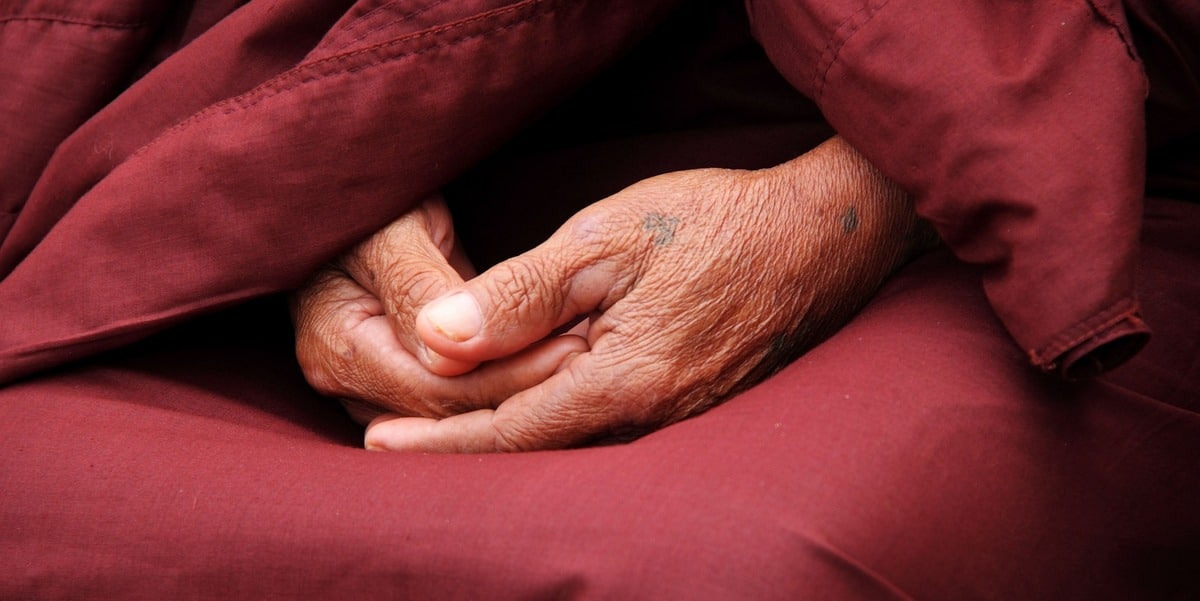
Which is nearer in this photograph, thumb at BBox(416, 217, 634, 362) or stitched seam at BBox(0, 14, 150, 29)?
thumb at BBox(416, 217, 634, 362)

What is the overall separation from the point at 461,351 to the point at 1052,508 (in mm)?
396

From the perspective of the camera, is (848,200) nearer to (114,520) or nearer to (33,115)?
(114,520)

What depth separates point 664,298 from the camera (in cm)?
74

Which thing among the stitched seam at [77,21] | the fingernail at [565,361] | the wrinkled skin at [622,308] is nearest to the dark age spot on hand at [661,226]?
the wrinkled skin at [622,308]

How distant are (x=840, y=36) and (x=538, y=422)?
0.35 m

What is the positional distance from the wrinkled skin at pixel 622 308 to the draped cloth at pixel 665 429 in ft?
0.18

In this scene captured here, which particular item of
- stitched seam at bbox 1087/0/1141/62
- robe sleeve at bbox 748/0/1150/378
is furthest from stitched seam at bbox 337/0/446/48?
stitched seam at bbox 1087/0/1141/62

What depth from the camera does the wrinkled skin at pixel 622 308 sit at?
2.36 feet

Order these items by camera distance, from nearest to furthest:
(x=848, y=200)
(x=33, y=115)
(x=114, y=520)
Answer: (x=114, y=520), (x=848, y=200), (x=33, y=115)

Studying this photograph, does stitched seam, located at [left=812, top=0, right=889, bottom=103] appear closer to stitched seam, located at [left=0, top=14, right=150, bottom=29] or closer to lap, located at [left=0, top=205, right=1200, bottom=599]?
lap, located at [left=0, top=205, right=1200, bottom=599]

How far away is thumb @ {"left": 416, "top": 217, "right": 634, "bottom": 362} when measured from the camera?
697mm

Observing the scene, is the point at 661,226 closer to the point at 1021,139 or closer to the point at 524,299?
the point at 524,299

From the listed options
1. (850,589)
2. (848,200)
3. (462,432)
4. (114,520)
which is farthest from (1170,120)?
(114,520)

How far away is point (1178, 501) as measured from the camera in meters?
0.66
